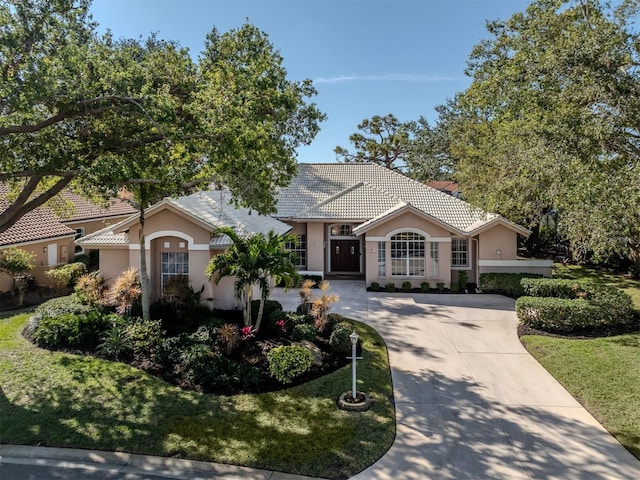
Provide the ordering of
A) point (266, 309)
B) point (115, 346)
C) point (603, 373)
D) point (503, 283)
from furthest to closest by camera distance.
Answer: point (503, 283) < point (266, 309) < point (115, 346) < point (603, 373)

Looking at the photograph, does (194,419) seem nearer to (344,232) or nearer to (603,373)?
(603,373)

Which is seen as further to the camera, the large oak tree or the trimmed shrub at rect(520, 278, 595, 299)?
→ the trimmed shrub at rect(520, 278, 595, 299)

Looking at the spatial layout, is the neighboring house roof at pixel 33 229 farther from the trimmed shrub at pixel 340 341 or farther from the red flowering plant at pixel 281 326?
the trimmed shrub at pixel 340 341

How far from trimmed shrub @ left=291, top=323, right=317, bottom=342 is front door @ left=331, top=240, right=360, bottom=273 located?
11738 mm

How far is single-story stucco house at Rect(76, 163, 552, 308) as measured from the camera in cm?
1490

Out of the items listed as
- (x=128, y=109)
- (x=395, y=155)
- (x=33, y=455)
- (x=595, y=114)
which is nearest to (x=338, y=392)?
(x=33, y=455)

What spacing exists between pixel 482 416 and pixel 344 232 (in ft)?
52.0

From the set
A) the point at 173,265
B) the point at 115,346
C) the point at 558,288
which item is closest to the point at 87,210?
the point at 173,265

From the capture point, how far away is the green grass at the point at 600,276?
20527 millimetres

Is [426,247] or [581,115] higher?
[581,115]

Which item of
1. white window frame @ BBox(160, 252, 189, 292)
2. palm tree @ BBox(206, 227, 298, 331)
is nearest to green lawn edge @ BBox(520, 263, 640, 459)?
palm tree @ BBox(206, 227, 298, 331)

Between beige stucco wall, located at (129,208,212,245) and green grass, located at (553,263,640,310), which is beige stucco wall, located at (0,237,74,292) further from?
green grass, located at (553,263,640,310)

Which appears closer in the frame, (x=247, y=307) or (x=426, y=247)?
(x=247, y=307)

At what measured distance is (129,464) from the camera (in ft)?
22.6
